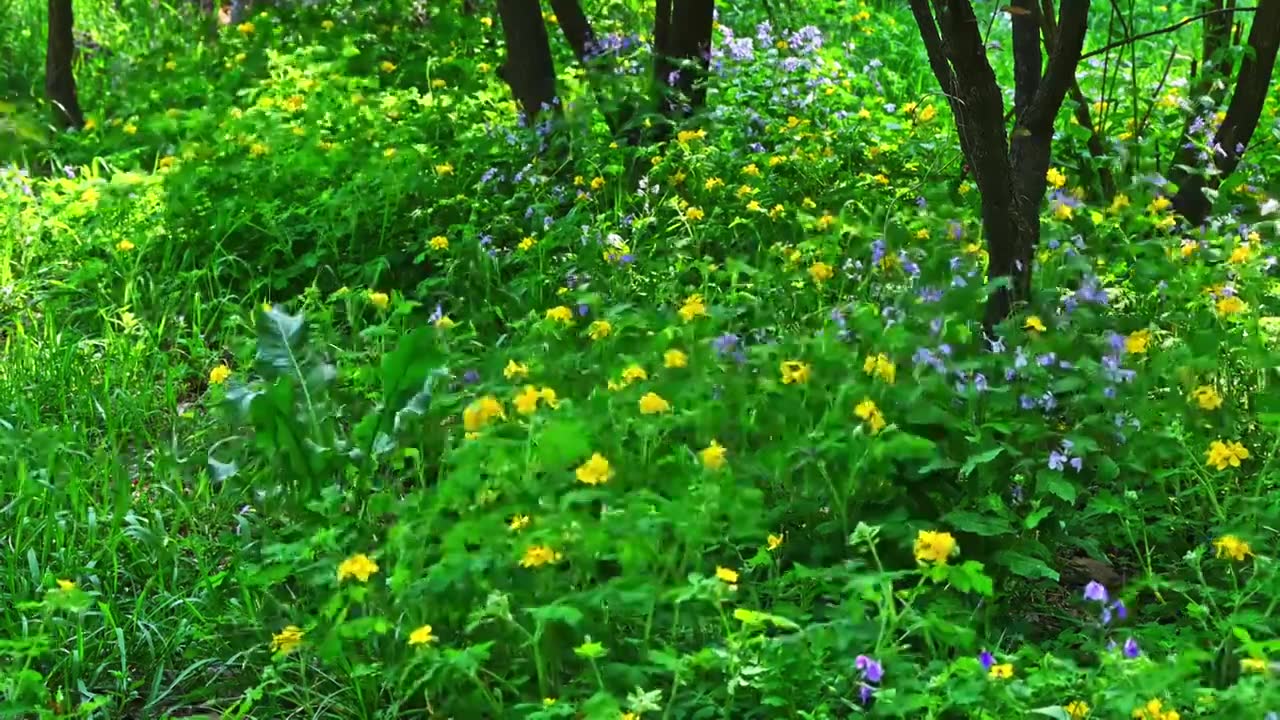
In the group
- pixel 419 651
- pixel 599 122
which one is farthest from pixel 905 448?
pixel 599 122

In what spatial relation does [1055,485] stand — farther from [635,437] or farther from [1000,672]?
[635,437]

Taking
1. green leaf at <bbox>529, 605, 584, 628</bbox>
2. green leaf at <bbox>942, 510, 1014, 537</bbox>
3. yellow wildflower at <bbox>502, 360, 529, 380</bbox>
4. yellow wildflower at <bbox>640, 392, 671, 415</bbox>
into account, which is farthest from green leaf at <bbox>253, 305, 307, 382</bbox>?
green leaf at <bbox>942, 510, 1014, 537</bbox>

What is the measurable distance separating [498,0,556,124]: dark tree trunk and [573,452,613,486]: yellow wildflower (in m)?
2.64

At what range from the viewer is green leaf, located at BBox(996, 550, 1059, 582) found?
2.33m

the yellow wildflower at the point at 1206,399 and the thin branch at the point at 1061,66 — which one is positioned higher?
the thin branch at the point at 1061,66

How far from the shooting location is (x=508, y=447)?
8.16 ft

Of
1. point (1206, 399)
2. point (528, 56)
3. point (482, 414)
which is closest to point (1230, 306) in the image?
point (1206, 399)

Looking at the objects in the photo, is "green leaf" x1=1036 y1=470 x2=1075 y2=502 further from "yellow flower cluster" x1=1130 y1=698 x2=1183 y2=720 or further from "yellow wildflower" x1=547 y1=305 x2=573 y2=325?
"yellow wildflower" x1=547 y1=305 x2=573 y2=325

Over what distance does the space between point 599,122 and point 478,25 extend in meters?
1.46

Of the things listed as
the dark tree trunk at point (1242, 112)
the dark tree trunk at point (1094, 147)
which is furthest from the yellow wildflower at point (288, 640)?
the dark tree trunk at point (1242, 112)

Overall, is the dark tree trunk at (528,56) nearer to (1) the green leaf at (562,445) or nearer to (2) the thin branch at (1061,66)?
(2) the thin branch at (1061,66)

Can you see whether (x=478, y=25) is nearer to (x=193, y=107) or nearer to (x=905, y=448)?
(x=193, y=107)

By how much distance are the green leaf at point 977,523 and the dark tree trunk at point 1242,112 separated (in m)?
2.11

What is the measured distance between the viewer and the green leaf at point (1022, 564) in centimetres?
233
